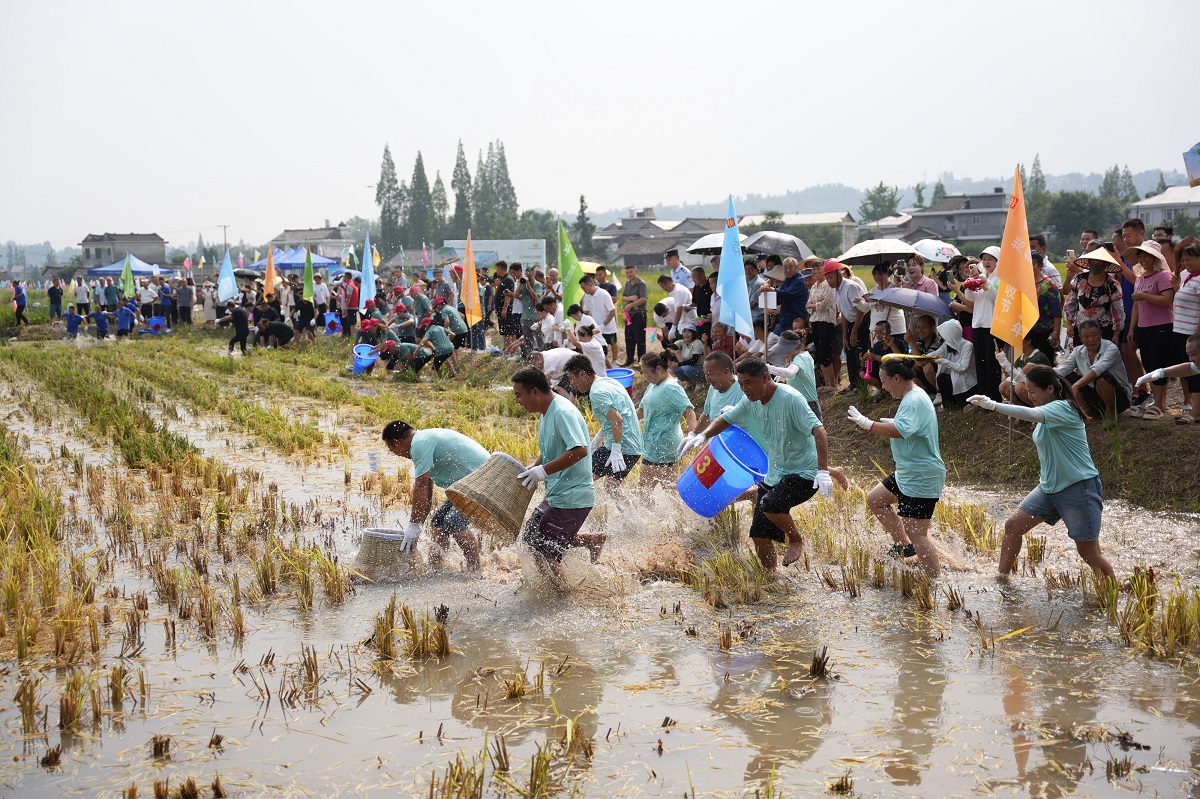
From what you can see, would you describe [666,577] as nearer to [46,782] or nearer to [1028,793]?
[1028,793]

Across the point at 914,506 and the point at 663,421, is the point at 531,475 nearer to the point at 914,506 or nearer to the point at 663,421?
the point at 663,421

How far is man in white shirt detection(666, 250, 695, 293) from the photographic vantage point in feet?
52.8

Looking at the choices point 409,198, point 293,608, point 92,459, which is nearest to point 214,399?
point 92,459

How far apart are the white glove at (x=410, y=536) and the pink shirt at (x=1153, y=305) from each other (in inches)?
275

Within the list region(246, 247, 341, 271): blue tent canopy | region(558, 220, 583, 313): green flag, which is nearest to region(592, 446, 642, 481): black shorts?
region(558, 220, 583, 313): green flag

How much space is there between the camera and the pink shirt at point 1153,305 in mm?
9633

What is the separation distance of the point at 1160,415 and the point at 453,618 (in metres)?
7.01

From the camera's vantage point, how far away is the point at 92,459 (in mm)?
12125

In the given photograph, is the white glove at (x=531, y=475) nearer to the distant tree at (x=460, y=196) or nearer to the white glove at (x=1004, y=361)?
the white glove at (x=1004, y=361)

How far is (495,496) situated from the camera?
263 inches

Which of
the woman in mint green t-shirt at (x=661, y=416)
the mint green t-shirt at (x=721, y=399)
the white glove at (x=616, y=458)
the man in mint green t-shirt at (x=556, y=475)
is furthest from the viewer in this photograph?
the woman in mint green t-shirt at (x=661, y=416)

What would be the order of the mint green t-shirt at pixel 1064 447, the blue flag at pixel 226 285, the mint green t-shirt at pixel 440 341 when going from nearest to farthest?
the mint green t-shirt at pixel 1064 447
the mint green t-shirt at pixel 440 341
the blue flag at pixel 226 285

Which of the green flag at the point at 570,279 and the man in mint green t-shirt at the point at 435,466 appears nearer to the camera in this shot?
the man in mint green t-shirt at the point at 435,466

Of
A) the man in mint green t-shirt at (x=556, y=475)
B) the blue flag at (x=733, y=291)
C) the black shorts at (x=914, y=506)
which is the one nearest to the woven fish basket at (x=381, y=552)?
the man in mint green t-shirt at (x=556, y=475)
